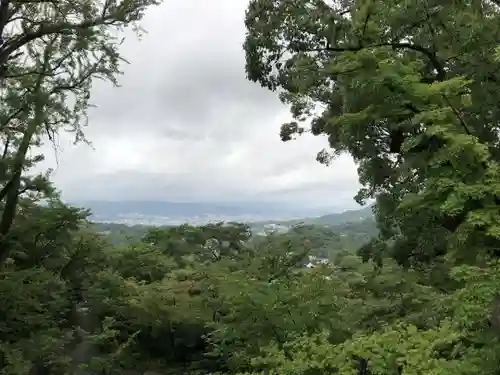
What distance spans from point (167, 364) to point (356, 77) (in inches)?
386

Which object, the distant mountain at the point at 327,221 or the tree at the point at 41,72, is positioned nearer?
the tree at the point at 41,72

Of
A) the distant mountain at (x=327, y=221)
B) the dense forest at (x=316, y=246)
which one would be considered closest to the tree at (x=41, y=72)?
the dense forest at (x=316, y=246)

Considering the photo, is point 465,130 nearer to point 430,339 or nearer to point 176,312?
point 430,339

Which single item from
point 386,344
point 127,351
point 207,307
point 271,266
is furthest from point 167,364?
point 386,344

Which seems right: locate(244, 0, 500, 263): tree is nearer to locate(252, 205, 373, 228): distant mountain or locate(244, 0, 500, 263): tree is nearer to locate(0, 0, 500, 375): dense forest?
locate(0, 0, 500, 375): dense forest

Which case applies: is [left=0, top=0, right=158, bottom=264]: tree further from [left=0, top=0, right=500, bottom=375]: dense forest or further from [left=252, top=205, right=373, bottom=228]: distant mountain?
[left=252, top=205, right=373, bottom=228]: distant mountain

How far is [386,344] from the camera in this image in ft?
16.0

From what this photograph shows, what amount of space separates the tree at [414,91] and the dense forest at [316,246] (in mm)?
29

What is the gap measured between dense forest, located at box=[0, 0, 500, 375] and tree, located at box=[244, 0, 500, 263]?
0.10 ft

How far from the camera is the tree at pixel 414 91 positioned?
17.0 feet

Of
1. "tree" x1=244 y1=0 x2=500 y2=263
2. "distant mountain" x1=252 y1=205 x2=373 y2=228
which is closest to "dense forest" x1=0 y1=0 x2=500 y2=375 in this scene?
"tree" x1=244 y1=0 x2=500 y2=263

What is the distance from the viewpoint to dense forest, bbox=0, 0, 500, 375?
5074 millimetres

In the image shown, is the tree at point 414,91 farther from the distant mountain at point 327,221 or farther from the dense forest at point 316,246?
the distant mountain at point 327,221

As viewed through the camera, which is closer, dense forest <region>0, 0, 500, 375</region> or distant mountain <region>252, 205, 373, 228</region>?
dense forest <region>0, 0, 500, 375</region>
